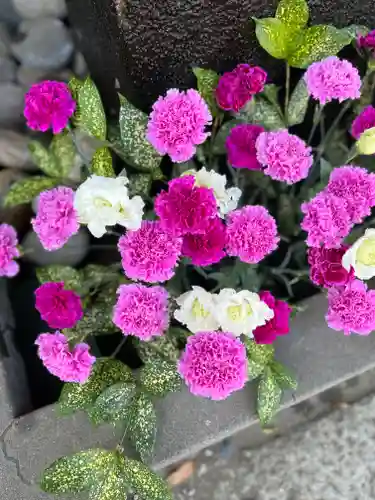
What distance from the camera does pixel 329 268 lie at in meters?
1.05

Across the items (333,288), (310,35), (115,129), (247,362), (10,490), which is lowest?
(10,490)

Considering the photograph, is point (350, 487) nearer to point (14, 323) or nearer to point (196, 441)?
point (196, 441)

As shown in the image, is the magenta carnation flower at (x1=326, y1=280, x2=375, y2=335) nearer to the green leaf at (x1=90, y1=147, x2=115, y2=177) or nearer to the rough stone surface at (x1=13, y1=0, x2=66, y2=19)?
the green leaf at (x1=90, y1=147, x2=115, y2=177)

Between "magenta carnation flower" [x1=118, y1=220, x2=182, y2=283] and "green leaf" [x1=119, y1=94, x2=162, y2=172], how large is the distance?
0.20 m

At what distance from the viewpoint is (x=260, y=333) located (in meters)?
1.07

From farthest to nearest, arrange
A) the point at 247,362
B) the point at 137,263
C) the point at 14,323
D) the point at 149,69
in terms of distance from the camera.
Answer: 1. the point at 14,323
2. the point at 149,69
3. the point at 247,362
4. the point at 137,263

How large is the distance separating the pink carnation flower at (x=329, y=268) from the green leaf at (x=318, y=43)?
1.14ft

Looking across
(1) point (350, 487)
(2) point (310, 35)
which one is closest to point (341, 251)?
(2) point (310, 35)

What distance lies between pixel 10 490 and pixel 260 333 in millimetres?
498

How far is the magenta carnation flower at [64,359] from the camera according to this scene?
107 centimetres

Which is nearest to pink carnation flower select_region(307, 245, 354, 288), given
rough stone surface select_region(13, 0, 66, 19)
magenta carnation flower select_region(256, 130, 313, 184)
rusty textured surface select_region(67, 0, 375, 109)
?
magenta carnation flower select_region(256, 130, 313, 184)

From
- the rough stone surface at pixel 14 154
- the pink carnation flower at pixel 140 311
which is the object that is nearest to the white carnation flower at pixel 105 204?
the pink carnation flower at pixel 140 311

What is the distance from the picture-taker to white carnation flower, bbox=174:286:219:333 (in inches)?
41.7

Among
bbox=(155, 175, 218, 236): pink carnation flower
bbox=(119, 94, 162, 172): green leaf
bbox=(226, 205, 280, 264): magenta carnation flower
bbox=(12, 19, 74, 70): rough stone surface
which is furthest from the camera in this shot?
bbox=(12, 19, 74, 70): rough stone surface
